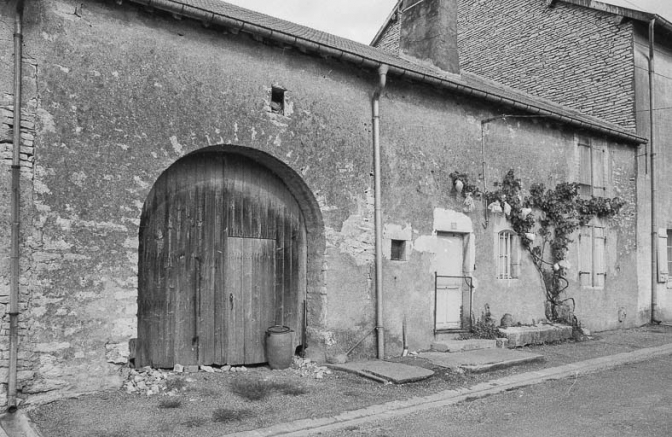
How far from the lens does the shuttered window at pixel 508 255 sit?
396 inches

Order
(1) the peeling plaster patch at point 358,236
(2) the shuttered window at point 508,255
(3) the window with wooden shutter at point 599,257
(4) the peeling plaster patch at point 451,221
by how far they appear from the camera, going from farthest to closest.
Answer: (3) the window with wooden shutter at point 599,257, (2) the shuttered window at point 508,255, (4) the peeling plaster patch at point 451,221, (1) the peeling plaster patch at point 358,236

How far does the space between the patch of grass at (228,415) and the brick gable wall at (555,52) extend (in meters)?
11.5

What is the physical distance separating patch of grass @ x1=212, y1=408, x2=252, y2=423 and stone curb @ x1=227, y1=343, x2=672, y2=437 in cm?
36

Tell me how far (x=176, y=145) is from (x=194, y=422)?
3010mm

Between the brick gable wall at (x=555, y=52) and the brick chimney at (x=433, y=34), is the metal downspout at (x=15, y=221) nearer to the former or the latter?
the brick chimney at (x=433, y=34)

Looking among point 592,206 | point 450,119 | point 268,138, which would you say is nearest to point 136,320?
point 268,138

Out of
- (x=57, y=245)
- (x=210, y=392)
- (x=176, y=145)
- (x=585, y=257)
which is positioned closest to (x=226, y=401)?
(x=210, y=392)

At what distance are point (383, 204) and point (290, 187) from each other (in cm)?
145

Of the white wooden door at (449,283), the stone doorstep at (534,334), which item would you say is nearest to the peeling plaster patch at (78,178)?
the white wooden door at (449,283)

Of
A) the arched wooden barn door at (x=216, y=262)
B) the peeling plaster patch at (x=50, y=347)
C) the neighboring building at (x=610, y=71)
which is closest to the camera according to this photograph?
the peeling plaster patch at (x=50, y=347)

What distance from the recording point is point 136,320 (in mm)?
5957

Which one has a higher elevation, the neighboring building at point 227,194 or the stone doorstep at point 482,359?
the neighboring building at point 227,194

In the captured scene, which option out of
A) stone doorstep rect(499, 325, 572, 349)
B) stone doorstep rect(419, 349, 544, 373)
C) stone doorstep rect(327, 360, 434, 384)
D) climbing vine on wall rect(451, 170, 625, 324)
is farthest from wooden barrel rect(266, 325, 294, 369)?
climbing vine on wall rect(451, 170, 625, 324)

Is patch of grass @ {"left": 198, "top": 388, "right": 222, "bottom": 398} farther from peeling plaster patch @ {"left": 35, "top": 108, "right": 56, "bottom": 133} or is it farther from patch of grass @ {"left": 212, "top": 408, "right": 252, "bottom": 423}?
peeling plaster patch @ {"left": 35, "top": 108, "right": 56, "bottom": 133}
